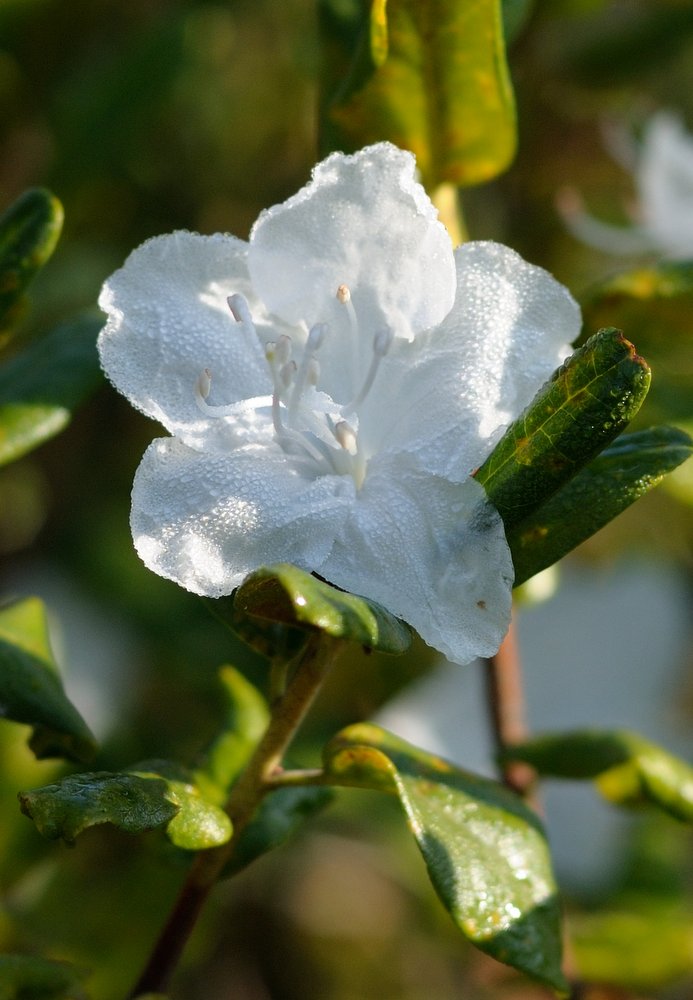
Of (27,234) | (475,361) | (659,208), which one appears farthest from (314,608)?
(659,208)

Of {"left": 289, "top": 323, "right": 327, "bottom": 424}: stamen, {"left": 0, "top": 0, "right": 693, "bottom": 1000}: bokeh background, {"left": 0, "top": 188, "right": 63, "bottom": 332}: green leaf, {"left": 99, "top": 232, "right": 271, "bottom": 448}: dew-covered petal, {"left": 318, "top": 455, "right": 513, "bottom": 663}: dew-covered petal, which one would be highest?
{"left": 0, "top": 188, "right": 63, "bottom": 332}: green leaf

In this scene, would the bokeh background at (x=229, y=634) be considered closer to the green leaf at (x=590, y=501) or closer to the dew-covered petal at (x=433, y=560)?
the green leaf at (x=590, y=501)

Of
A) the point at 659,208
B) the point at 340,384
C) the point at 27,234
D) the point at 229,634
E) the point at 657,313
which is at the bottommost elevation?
the point at 229,634

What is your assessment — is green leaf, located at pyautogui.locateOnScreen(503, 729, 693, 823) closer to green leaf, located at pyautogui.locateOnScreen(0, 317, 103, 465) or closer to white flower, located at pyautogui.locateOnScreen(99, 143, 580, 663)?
white flower, located at pyautogui.locateOnScreen(99, 143, 580, 663)

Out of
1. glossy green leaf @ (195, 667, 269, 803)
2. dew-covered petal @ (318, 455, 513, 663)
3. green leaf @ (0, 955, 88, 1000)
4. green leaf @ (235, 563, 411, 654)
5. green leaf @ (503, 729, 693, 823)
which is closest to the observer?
green leaf @ (235, 563, 411, 654)

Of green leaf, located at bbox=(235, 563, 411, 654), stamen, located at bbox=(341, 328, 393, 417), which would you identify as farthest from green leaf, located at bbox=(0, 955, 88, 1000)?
stamen, located at bbox=(341, 328, 393, 417)

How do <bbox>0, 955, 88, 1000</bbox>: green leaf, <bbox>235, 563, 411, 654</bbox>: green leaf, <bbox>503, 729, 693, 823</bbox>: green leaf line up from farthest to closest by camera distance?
<bbox>503, 729, 693, 823</bbox>: green leaf → <bbox>0, 955, 88, 1000</bbox>: green leaf → <bbox>235, 563, 411, 654</bbox>: green leaf

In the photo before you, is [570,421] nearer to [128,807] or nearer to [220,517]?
[220,517]
